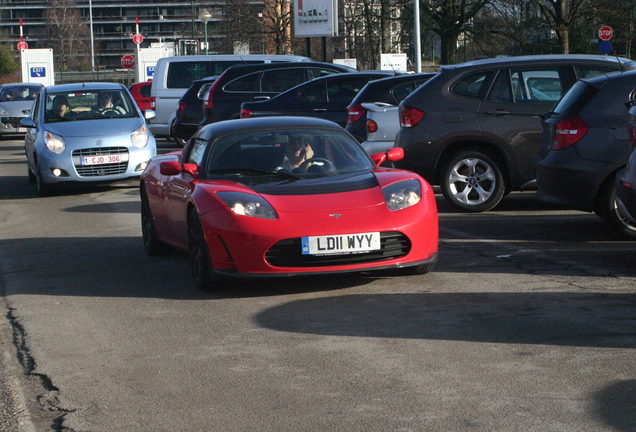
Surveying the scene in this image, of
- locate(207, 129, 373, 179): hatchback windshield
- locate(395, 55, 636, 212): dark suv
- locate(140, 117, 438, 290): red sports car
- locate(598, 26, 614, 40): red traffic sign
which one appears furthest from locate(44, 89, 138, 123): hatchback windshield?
locate(598, 26, 614, 40): red traffic sign

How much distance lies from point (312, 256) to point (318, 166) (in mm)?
1161

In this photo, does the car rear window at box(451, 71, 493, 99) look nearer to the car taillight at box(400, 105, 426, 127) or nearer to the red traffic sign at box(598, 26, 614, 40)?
the car taillight at box(400, 105, 426, 127)

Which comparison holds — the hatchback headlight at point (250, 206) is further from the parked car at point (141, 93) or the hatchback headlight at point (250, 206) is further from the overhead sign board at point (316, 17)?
the overhead sign board at point (316, 17)

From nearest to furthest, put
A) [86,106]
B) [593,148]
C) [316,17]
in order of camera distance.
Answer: [593,148] → [86,106] → [316,17]

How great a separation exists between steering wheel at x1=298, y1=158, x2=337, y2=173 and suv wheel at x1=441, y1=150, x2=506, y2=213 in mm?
3557

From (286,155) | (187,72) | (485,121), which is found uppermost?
(187,72)

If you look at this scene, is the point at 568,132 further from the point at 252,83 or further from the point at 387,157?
the point at 252,83

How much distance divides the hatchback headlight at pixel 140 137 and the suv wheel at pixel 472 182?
607cm

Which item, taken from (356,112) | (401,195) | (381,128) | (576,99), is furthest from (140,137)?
(401,195)

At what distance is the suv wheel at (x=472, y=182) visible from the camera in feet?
35.4

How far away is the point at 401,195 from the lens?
7008 millimetres

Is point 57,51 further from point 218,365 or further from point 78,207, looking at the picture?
point 218,365

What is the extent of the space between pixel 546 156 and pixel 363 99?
5134 mm

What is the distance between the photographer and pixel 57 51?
A: 415 ft
